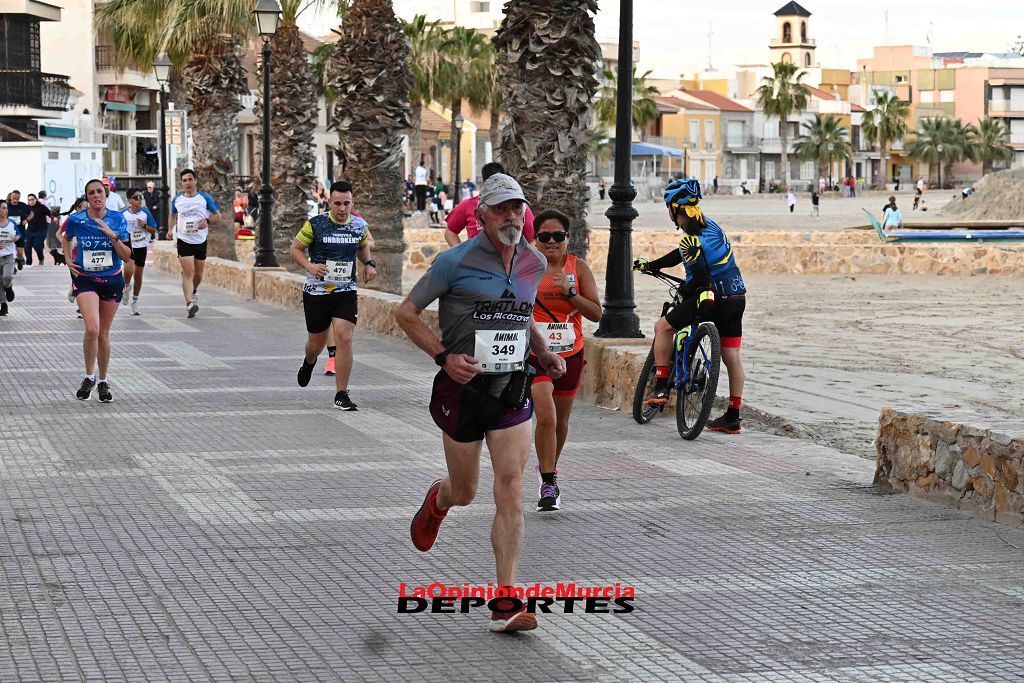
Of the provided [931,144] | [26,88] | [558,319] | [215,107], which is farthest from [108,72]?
[931,144]

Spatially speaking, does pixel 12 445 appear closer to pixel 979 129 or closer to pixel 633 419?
pixel 633 419

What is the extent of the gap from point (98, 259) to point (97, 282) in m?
0.18

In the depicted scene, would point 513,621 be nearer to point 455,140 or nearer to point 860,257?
point 860,257

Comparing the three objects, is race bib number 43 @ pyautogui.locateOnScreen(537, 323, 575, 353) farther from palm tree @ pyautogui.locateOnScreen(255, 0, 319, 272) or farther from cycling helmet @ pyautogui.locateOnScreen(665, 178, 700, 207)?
palm tree @ pyautogui.locateOnScreen(255, 0, 319, 272)

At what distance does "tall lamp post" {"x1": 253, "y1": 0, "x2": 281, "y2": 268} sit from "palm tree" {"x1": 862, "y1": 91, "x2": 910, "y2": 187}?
110866mm

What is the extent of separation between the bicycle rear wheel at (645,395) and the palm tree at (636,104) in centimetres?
8896

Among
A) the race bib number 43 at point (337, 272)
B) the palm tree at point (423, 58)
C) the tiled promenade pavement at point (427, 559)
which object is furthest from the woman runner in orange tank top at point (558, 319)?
the palm tree at point (423, 58)

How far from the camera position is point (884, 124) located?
432 feet

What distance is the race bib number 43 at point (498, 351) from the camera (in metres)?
5.98

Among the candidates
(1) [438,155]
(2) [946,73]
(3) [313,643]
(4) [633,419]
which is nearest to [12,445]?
(4) [633,419]

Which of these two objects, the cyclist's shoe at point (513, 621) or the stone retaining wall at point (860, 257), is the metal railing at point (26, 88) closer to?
the stone retaining wall at point (860, 257)

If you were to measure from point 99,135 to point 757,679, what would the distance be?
202 feet

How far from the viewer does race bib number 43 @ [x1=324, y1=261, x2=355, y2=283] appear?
12477mm

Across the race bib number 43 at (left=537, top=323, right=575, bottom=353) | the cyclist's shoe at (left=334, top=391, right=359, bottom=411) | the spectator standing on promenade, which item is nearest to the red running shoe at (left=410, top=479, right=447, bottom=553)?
the race bib number 43 at (left=537, top=323, right=575, bottom=353)
